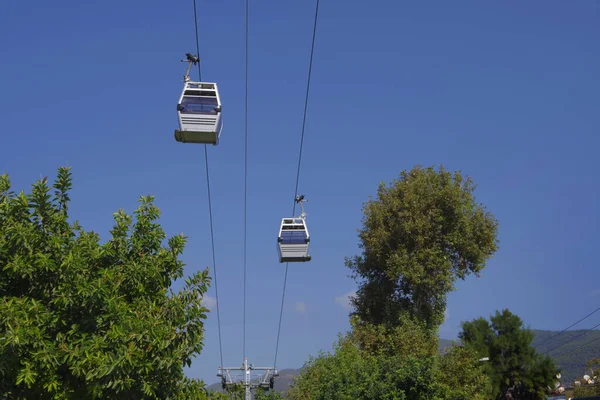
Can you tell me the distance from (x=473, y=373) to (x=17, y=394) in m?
25.3

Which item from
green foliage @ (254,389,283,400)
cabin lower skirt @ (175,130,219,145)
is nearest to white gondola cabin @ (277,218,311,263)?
cabin lower skirt @ (175,130,219,145)

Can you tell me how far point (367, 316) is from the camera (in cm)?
4400

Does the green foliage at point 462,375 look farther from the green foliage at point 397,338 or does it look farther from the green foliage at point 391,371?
the green foliage at point 397,338

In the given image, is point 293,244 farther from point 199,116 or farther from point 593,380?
point 593,380

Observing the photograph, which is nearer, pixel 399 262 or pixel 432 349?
Answer: pixel 432 349

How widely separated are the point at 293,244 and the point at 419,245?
10.6m

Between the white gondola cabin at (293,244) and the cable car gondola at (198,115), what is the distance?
413 inches

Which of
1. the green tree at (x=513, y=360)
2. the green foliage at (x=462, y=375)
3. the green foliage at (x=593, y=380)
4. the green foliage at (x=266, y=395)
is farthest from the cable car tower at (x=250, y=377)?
the green foliage at (x=593, y=380)

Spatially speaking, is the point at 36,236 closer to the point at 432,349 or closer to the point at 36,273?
the point at 36,273

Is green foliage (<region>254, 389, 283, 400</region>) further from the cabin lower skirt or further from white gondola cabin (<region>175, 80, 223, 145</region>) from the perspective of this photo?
the cabin lower skirt

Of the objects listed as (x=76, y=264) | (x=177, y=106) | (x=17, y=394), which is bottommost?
(x=17, y=394)

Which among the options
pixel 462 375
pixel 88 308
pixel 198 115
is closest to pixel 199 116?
pixel 198 115

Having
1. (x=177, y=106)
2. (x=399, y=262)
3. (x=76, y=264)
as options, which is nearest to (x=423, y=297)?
(x=399, y=262)

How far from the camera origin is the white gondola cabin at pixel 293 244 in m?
33.0
